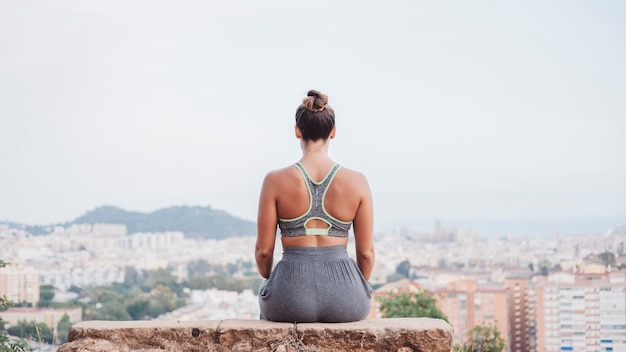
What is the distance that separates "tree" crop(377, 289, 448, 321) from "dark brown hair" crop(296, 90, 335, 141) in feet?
18.0

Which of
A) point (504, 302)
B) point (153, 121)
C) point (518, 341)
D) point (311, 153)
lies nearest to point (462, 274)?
point (504, 302)

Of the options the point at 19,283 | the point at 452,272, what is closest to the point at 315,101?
the point at 19,283

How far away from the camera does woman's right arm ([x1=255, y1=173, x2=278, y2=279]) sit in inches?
120

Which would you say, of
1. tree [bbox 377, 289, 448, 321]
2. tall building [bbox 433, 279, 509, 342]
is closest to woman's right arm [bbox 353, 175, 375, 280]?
tree [bbox 377, 289, 448, 321]

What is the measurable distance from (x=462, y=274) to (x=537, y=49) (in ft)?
25.8

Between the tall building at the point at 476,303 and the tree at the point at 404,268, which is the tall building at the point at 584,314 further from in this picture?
the tree at the point at 404,268

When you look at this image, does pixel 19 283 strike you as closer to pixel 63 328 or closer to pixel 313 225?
pixel 63 328

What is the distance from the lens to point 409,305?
337 inches

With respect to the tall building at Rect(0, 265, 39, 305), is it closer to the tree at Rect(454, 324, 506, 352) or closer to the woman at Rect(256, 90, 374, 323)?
the tree at Rect(454, 324, 506, 352)

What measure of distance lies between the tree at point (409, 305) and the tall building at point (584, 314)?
241 cm

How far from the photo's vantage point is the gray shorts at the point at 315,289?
3.02m

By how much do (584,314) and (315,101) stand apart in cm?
869

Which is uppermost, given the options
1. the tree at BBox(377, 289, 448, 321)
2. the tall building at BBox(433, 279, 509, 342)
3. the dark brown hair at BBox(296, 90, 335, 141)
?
the dark brown hair at BBox(296, 90, 335, 141)

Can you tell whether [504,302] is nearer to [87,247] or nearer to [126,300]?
[126,300]
